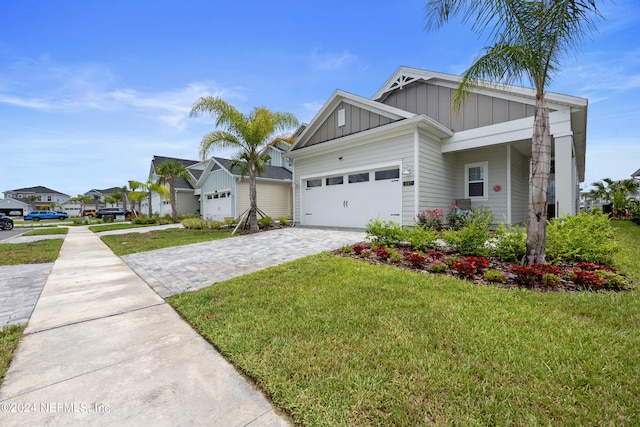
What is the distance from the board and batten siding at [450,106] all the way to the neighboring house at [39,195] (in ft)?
253

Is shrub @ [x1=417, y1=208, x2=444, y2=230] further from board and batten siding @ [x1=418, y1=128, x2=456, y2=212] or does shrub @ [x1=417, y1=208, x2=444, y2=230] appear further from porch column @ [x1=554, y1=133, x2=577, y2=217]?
porch column @ [x1=554, y1=133, x2=577, y2=217]

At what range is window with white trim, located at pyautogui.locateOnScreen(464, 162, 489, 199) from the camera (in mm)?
9883

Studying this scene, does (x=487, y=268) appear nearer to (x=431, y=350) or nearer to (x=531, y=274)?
(x=531, y=274)

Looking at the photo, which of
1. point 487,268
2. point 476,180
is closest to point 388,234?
point 487,268

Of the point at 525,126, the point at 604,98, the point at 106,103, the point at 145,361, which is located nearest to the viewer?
the point at 145,361

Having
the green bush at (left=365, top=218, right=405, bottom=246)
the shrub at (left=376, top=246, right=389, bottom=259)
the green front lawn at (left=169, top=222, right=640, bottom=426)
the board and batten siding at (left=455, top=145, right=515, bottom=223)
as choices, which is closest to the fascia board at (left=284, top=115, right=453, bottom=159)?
the board and batten siding at (left=455, top=145, right=515, bottom=223)

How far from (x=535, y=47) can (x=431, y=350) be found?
463 cm

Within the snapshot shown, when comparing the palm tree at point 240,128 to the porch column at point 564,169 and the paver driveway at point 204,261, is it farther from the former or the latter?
the porch column at point 564,169

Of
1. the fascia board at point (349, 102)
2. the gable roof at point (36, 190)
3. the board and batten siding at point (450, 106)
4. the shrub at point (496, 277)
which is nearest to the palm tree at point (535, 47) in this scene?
the shrub at point (496, 277)

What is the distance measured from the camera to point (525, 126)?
7996 mm

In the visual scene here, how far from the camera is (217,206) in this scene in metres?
19.4

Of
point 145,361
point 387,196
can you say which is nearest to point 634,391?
point 145,361

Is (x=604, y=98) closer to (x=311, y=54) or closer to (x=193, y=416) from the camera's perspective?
(x=311, y=54)

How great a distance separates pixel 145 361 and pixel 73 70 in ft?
43.2
